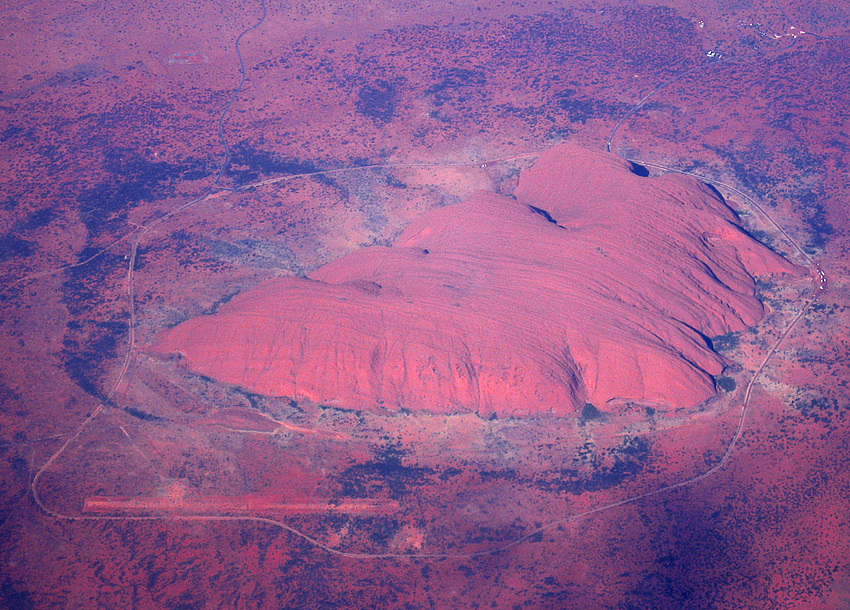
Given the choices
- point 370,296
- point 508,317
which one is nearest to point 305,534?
point 370,296

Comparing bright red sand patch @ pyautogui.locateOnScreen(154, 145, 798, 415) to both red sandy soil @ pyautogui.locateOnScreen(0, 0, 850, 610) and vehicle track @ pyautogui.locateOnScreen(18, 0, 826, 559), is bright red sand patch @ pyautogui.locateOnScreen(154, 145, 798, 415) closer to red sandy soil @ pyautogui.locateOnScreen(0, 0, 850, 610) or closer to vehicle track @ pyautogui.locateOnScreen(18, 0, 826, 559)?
red sandy soil @ pyautogui.locateOnScreen(0, 0, 850, 610)

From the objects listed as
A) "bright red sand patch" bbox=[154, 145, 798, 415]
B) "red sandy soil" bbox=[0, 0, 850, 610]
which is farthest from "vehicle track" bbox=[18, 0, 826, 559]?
"bright red sand patch" bbox=[154, 145, 798, 415]

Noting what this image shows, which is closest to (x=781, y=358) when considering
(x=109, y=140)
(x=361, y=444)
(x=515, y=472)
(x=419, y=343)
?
(x=515, y=472)

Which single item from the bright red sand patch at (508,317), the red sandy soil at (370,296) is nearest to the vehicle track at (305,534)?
the red sandy soil at (370,296)

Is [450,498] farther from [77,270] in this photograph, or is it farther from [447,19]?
[447,19]

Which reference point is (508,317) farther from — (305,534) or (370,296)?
(305,534)
